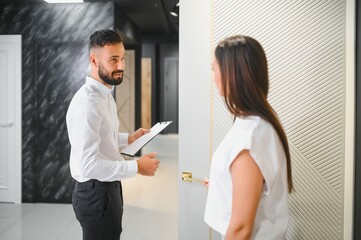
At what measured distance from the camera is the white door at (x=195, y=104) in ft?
6.27

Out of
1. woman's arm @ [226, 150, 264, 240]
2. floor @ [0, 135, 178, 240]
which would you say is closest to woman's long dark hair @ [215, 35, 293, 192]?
woman's arm @ [226, 150, 264, 240]

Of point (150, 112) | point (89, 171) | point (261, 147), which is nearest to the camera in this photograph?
point (261, 147)

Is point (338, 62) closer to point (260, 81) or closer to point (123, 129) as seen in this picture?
point (260, 81)

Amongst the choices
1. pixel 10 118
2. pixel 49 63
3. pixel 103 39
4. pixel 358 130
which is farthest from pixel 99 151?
pixel 10 118

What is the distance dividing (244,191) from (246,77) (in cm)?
37

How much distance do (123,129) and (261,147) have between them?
7.26 meters

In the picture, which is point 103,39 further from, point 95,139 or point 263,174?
point 263,174

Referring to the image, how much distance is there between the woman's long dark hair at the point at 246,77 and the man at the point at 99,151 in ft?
2.75

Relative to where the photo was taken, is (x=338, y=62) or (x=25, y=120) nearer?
(x=338, y=62)

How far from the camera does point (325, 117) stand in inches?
69.5

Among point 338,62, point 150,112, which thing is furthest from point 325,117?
point 150,112

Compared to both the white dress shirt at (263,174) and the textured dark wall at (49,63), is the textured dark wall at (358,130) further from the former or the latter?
the textured dark wall at (49,63)

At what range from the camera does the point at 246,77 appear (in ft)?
3.69

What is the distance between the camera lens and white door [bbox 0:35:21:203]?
4.53 m
